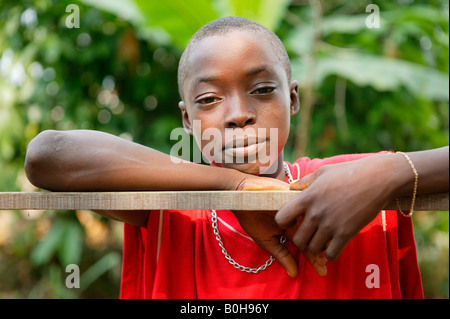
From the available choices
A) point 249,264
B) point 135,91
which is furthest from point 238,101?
point 135,91

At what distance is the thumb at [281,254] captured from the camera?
1.09m

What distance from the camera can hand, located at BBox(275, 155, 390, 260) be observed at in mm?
861

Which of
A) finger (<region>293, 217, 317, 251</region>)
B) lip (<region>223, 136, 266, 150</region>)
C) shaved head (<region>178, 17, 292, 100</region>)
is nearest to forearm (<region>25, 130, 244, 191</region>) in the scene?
lip (<region>223, 136, 266, 150</region>)

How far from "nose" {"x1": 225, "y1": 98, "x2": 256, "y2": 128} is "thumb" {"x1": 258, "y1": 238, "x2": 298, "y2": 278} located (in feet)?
0.94

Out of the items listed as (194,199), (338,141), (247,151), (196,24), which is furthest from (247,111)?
(338,141)

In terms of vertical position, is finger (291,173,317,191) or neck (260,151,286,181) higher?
neck (260,151,286,181)

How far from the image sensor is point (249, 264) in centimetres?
117

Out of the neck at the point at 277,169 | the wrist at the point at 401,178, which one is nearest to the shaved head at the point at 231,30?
the neck at the point at 277,169

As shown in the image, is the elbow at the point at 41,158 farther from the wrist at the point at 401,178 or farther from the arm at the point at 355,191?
the wrist at the point at 401,178

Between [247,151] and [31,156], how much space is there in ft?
1.61

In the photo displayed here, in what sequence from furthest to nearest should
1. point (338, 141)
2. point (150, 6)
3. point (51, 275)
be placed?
1. point (338, 141)
2. point (51, 275)
3. point (150, 6)

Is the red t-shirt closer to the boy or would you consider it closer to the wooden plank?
the boy

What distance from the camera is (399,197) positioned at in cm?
89
